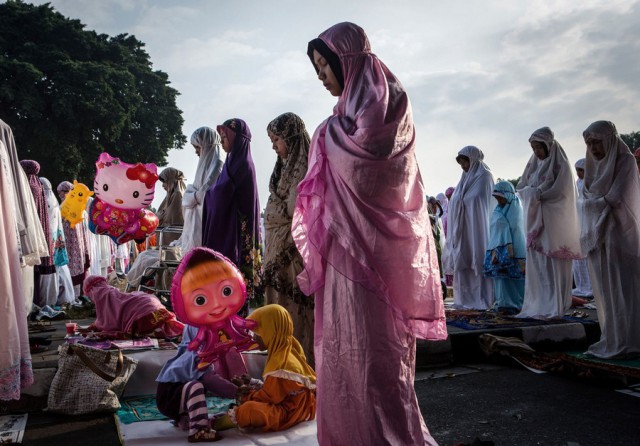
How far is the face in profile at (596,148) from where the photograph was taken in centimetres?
527

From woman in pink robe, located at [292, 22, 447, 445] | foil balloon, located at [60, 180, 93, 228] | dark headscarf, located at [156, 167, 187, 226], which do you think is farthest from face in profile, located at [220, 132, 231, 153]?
foil balloon, located at [60, 180, 93, 228]

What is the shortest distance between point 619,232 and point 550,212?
155 centimetres

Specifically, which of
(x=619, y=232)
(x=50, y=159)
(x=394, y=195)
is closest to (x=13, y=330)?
(x=394, y=195)

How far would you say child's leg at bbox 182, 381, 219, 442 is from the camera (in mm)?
2977

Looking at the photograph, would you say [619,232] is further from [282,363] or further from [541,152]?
[282,363]

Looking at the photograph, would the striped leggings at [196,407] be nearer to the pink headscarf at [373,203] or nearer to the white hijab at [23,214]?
the pink headscarf at [373,203]

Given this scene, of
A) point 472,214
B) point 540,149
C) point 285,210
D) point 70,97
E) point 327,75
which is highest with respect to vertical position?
point 70,97

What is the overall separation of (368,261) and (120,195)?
15.8 ft

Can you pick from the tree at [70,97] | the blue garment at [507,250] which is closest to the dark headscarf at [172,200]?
the blue garment at [507,250]

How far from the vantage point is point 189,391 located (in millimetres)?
3057

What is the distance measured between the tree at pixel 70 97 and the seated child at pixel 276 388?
18.3 meters

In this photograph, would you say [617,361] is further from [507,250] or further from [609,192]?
[507,250]

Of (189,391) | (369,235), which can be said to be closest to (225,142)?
(189,391)

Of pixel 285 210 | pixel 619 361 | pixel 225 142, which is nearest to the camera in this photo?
pixel 285 210
